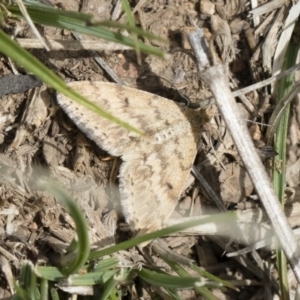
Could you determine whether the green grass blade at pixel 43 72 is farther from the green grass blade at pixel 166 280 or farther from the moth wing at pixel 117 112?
the green grass blade at pixel 166 280

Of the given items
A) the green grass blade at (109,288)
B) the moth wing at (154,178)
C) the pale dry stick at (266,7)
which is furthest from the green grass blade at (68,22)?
the green grass blade at (109,288)

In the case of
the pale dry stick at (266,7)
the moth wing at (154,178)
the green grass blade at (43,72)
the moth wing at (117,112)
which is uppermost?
the pale dry stick at (266,7)

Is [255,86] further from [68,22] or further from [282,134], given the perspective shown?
[68,22]

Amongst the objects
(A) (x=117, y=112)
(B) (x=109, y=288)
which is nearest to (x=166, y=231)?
(B) (x=109, y=288)

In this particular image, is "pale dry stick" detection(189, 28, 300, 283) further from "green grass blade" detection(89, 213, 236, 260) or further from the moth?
"green grass blade" detection(89, 213, 236, 260)

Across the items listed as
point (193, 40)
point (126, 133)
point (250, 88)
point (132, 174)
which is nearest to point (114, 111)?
point (126, 133)

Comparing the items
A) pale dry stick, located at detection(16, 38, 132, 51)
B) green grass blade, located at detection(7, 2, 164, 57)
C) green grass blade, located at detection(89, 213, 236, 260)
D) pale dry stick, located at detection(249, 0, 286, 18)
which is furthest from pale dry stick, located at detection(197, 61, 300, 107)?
green grass blade, located at detection(89, 213, 236, 260)
